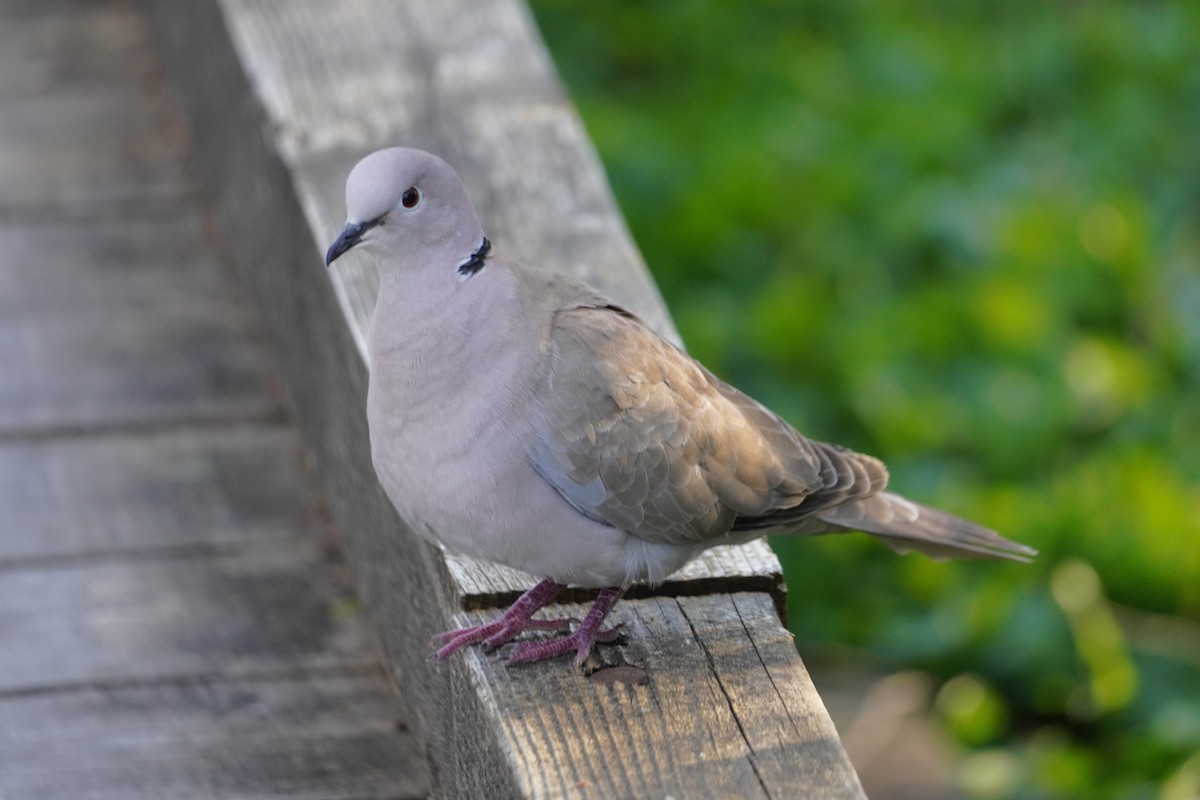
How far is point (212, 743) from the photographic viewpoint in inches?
85.3

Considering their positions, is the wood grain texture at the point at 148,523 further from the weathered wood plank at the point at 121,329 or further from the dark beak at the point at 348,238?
the dark beak at the point at 348,238

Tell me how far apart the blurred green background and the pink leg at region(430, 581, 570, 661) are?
54.4 inches

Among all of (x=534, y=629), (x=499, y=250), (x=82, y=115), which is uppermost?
(x=499, y=250)

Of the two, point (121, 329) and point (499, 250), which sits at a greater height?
point (499, 250)

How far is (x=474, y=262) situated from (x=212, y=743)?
30.8 inches

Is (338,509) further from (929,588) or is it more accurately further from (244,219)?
(929,588)

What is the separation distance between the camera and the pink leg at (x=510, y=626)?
6.07 ft

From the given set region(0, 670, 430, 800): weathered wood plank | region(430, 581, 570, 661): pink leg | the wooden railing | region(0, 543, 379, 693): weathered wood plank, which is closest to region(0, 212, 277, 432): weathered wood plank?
the wooden railing

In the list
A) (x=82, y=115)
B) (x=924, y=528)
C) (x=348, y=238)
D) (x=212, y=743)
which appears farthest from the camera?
(x=82, y=115)

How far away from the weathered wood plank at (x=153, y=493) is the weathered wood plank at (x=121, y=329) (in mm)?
74

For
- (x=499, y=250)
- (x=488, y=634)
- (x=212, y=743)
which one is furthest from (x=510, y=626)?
(x=499, y=250)

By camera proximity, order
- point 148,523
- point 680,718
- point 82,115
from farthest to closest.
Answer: point 82,115 < point 148,523 < point 680,718

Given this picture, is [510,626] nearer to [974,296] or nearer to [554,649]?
[554,649]

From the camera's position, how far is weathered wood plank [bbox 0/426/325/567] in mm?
2531
